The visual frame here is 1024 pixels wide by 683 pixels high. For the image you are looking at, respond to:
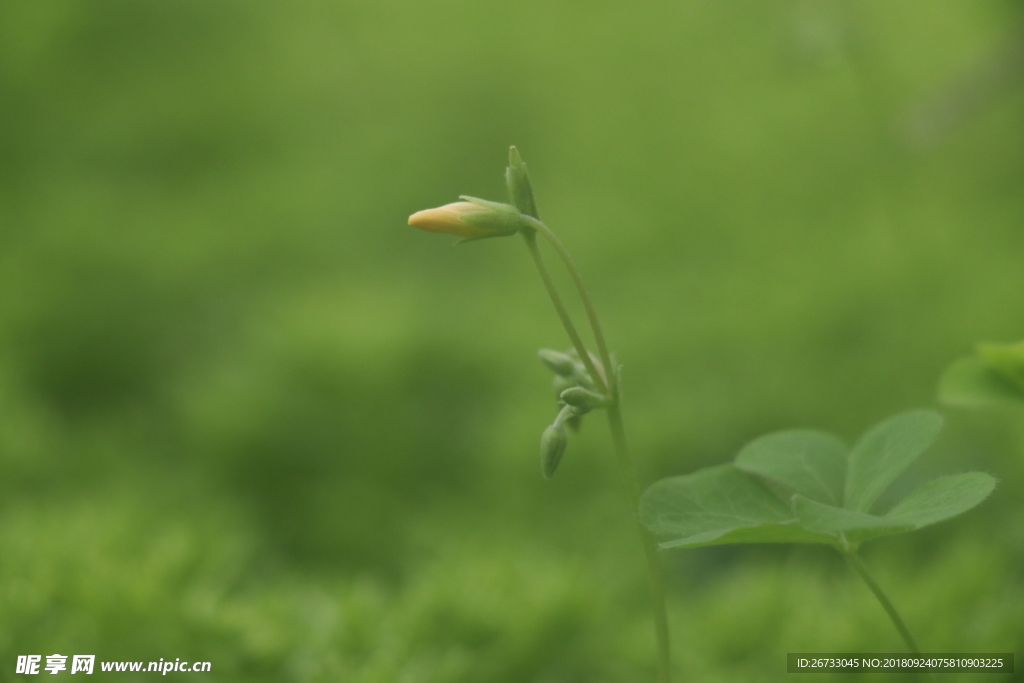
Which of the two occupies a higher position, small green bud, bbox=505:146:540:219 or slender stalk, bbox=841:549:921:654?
small green bud, bbox=505:146:540:219

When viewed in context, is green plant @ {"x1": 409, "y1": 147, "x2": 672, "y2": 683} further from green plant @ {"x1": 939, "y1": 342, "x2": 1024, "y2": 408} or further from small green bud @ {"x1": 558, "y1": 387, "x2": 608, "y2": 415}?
green plant @ {"x1": 939, "y1": 342, "x2": 1024, "y2": 408}

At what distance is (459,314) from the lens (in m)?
0.98

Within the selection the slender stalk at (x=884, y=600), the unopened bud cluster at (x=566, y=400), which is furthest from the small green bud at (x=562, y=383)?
the slender stalk at (x=884, y=600)

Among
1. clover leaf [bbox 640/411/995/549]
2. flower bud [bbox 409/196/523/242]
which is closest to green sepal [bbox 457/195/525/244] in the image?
flower bud [bbox 409/196/523/242]

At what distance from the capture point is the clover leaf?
0.30 m

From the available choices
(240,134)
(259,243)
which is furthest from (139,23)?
(259,243)

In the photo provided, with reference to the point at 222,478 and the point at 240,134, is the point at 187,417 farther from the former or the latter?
the point at 240,134

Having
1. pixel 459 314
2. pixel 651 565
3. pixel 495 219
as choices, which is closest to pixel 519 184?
pixel 495 219

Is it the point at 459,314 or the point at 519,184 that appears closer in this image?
the point at 519,184

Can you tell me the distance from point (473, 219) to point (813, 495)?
22 cm

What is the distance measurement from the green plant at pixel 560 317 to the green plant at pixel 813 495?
0.09 ft

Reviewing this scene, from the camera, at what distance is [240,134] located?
1.28 meters

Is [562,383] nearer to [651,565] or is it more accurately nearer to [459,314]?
[651,565]

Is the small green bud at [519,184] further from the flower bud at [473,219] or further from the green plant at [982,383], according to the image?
the green plant at [982,383]
